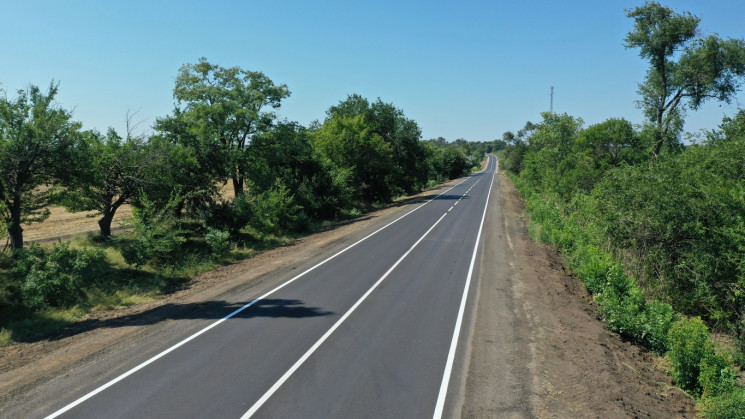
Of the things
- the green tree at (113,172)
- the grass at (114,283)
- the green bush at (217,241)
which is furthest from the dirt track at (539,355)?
the green tree at (113,172)

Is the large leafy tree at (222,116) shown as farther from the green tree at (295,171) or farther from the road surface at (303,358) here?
the road surface at (303,358)

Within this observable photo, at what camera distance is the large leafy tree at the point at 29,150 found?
18.3 meters

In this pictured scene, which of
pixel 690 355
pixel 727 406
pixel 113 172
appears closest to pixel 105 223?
pixel 113 172

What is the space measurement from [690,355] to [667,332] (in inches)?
85.9

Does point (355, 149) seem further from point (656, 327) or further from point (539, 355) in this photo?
point (539, 355)

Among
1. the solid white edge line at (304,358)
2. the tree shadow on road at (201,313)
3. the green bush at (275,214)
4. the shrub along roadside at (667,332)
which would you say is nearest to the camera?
the solid white edge line at (304,358)

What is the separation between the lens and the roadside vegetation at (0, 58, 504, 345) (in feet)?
53.9

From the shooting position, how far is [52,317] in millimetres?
14656

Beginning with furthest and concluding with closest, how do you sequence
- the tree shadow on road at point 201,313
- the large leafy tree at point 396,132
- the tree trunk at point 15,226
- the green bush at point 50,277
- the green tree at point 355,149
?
the large leafy tree at point 396,132 < the green tree at point 355,149 < the tree trunk at point 15,226 < the green bush at point 50,277 < the tree shadow on road at point 201,313

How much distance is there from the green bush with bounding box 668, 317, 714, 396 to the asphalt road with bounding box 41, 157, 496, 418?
488 centimetres

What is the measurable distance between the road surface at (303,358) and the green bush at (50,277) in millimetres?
5012

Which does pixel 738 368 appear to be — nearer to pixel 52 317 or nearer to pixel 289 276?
pixel 289 276

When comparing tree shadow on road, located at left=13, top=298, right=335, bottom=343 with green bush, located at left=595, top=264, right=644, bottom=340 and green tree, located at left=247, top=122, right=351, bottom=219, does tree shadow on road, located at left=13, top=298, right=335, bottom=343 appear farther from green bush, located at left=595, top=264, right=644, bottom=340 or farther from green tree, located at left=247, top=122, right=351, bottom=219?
green tree, located at left=247, top=122, right=351, bottom=219

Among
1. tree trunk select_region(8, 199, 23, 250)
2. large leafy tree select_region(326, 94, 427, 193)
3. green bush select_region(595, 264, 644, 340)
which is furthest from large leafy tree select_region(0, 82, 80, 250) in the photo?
large leafy tree select_region(326, 94, 427, 193)
